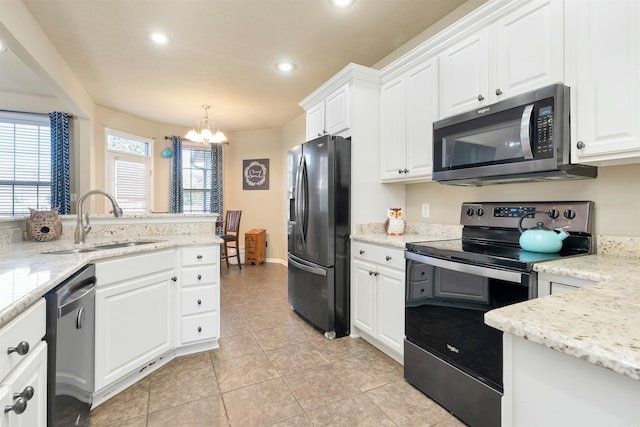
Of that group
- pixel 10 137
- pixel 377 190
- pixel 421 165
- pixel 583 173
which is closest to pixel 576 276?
pixel 583 173

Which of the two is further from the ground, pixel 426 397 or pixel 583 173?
pixel 583 173

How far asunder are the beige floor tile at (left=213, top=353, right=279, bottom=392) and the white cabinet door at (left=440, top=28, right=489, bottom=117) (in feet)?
6.97

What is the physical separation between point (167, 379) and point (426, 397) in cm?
161

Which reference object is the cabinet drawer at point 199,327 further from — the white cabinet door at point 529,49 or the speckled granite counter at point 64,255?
the white cabinet door at point 529,49

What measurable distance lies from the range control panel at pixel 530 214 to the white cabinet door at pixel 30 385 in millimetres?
2289

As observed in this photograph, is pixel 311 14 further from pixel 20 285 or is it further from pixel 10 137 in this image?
pixel 10 137

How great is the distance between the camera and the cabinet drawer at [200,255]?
228 cm

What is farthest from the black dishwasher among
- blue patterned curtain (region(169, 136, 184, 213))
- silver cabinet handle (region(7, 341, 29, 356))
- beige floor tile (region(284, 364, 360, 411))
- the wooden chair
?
blue patterned curtain (region(169, 136, 184, 213))

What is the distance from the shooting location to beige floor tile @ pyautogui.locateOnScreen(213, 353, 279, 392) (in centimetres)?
197

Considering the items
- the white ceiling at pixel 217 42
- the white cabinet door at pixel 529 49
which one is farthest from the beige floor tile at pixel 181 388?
the white ceiling at pixel 217 42

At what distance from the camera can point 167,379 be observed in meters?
2.01

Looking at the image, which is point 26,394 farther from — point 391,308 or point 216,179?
point 216,179

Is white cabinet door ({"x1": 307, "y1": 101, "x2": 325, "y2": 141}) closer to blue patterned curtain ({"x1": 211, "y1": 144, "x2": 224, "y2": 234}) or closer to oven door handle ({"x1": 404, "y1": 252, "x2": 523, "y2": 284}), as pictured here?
oven door handle ({"x1": 404, "y1": 252, "x2": 523, "y2": 284})

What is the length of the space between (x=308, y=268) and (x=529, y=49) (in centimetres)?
218
